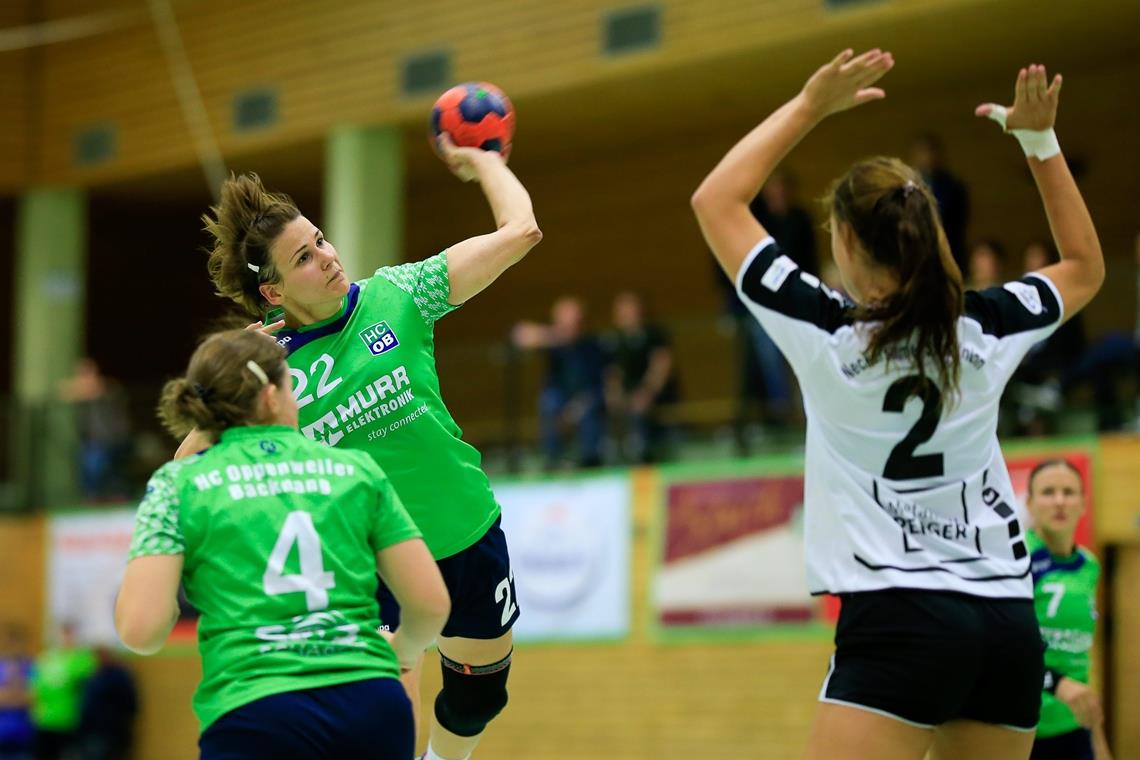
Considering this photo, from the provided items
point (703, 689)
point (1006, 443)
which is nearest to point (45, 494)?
point (703, 689)

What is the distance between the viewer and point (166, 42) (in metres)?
18.5

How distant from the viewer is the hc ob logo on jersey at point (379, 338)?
4785 mm

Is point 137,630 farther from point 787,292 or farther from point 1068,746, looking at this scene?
point 1068,746

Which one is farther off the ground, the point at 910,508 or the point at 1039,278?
the point at 1039,278

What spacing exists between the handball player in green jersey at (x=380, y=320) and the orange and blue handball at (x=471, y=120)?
54mm

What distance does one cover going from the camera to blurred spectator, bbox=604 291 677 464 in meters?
13.4

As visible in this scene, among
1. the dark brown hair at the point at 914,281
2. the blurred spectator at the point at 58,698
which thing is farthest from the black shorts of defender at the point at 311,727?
the blurred spectator at the point at 58,698

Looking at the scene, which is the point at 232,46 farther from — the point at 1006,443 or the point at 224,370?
the point at 224,370

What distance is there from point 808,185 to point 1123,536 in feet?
22.9

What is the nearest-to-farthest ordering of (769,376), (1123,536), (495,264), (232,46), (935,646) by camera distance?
(935,646), (495,264), (1123,536), (769,376), (232,46)

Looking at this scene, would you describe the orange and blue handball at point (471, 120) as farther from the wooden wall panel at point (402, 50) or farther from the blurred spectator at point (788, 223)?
the wooden wall panel at point (402, 50)

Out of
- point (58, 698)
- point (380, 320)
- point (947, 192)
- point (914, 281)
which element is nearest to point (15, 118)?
point (58, 698)

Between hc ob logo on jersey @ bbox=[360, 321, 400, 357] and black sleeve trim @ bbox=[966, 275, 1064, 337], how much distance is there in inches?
70.3

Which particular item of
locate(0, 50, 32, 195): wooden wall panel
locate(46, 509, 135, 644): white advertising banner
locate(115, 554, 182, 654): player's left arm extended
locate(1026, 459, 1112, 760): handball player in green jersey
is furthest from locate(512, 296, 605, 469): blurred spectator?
locate(115, 554, 182, 654): player's left arm extended
